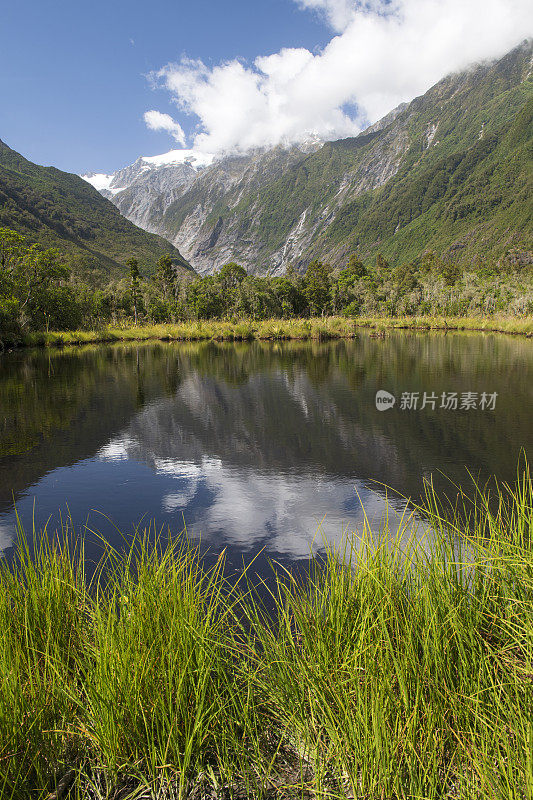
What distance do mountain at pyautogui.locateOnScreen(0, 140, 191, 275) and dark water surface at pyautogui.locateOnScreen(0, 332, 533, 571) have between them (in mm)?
65179

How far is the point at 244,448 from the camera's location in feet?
26.8

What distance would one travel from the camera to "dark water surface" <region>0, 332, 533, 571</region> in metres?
5.33

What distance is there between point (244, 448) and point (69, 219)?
120 m

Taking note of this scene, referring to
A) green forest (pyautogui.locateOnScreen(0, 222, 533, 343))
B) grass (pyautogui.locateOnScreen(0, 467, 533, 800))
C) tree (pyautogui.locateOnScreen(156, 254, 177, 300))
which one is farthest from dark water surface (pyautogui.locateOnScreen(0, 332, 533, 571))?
tree (pyautogui.locateOnScreen(156, 254, 177, 300))

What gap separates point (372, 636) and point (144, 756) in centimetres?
113

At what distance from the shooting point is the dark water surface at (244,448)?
5.33 meters

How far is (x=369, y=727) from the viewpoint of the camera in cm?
175

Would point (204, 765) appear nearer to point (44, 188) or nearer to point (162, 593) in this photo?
point (162, 593)
